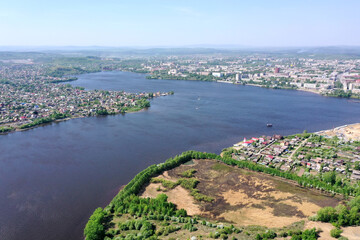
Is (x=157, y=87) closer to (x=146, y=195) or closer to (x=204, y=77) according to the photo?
(x=204, y=77)

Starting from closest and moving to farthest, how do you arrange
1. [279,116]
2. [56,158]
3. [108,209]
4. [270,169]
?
[108,209], [270,169], [56,158], [279,116]

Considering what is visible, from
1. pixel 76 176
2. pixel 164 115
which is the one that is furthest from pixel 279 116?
pixel 76 176

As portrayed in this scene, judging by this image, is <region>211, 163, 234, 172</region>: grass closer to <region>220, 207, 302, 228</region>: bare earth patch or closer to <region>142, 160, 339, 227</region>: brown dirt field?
<region>142, 160, 339, 227</region>: brown dirt field

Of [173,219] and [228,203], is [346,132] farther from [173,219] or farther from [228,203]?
[173,219]

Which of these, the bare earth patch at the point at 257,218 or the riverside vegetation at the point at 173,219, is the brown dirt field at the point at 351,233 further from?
the bare earth patch at the point at 257,218

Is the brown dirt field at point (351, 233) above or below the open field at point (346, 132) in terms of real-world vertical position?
below

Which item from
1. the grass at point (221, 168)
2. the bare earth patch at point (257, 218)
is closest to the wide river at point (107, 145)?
the grass at point (221, 168)

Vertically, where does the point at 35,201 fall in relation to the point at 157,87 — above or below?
below
